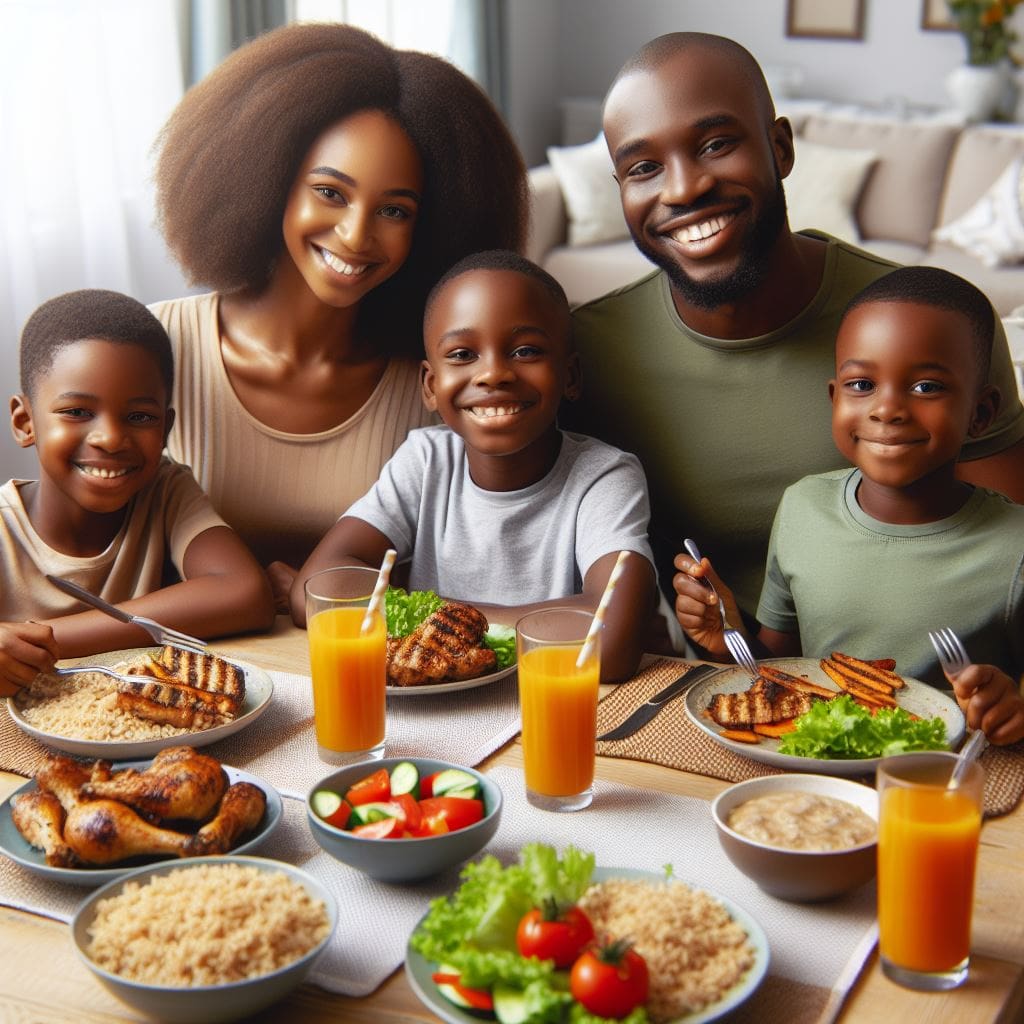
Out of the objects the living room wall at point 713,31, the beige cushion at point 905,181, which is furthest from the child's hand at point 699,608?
the living room wall at point 713,31

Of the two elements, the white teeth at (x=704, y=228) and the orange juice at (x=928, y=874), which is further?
the white teeth at (x=704, y=228)

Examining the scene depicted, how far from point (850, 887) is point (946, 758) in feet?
0.49

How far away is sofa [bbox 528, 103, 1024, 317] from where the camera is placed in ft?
19.2

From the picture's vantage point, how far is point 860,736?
142 centimetres

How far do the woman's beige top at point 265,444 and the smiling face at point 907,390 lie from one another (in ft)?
2.88

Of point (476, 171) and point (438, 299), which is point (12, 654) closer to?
point (438, 299)

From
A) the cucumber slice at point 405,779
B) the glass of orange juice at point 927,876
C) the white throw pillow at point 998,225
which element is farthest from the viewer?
the white throw pillow at point 998,225

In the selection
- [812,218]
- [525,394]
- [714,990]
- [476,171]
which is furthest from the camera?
[812,218]

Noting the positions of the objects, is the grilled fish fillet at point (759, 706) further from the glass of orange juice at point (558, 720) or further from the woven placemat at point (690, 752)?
the glass of orange juice at point (558, 720)

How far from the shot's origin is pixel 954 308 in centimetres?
174

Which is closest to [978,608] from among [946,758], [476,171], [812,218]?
[946,758]

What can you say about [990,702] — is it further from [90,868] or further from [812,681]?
[90,868]

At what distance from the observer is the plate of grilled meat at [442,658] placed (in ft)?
5.32

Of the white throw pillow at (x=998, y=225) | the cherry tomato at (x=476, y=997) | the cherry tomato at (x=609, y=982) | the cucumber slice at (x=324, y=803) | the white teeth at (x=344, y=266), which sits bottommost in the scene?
the white throw pillow at (x=998, y=225)
